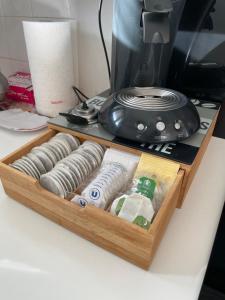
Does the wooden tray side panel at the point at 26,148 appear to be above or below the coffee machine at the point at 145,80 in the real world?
below

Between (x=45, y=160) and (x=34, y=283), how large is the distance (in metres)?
0.23

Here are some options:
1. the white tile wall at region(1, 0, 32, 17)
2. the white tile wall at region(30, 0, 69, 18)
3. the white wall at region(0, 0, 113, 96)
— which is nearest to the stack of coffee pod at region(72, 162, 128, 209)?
the white wall at region(0, 0, 113, 96)

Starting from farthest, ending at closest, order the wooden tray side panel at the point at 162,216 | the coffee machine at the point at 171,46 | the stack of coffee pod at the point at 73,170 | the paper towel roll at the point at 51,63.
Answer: the paper towel roll at the point at 51,63 < the coffee machine at the point at 171,46 < the stack of coffee pod at the point at 73,170 < the wooden tray side panel at the point at 162,216

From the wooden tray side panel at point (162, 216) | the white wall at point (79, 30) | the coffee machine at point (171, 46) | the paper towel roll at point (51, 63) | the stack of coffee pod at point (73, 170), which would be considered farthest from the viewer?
the white wall at point (79, 30)

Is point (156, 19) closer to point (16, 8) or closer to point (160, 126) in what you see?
point (160, 126)

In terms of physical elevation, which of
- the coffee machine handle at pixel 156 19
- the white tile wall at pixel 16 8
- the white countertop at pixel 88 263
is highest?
the coffee machine handle at pixel 156 19

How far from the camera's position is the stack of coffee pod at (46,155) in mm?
502

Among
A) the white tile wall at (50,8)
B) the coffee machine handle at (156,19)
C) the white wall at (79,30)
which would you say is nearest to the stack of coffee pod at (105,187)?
the coffee machine handle at (156,19)

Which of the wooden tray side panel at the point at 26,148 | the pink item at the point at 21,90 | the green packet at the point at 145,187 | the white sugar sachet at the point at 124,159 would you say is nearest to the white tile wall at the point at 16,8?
the pink item at the point at 21,90

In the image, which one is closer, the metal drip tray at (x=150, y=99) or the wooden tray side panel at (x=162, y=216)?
the wooden tray side panel at (x=162, y=216)

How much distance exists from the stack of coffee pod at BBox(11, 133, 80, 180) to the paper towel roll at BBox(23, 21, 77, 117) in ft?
0.80

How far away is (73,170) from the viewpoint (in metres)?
0.50

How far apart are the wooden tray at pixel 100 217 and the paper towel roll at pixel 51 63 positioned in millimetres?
317

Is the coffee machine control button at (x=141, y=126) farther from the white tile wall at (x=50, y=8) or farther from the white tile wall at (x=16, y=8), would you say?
the white tile wall at (x=16, y=8)
